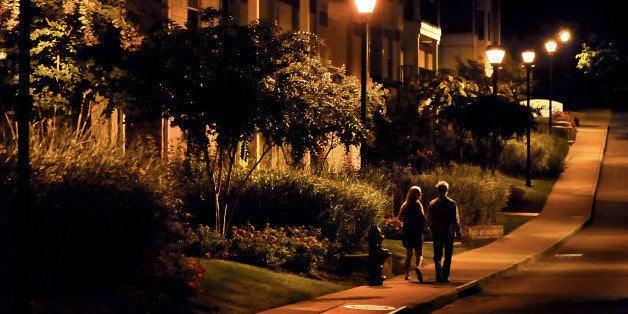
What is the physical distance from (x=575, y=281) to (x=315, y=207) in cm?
534

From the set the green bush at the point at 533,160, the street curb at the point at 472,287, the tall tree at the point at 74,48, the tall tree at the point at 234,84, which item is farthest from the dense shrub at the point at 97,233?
the green bush at the point at 533,160

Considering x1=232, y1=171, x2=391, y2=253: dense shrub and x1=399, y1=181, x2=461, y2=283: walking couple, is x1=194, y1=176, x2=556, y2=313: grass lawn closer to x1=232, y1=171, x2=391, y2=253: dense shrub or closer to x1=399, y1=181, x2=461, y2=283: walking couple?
x1=399, y1=181, x2=461, y2=283: walking couple

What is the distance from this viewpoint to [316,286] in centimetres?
1912

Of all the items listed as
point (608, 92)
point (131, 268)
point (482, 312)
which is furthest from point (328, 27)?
point (608, 92)

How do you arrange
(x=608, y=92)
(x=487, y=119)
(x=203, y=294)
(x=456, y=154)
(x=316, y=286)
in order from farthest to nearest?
(x=608, y=92), (x=456, y=154), (x=487, y=119), (x=316, y=286), (x=203, y=294)

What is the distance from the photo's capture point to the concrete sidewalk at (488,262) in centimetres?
1700

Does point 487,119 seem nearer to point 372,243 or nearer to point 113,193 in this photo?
point 372,243

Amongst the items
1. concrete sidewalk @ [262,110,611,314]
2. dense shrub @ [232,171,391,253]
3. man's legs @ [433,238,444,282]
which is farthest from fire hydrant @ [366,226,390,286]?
dense shrub @ [232,171,391,253]

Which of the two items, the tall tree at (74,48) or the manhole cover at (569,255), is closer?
the tall tree at (74,48)

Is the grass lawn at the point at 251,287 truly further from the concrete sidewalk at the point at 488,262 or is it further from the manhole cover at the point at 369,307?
the manhole cover at the point at 369,307

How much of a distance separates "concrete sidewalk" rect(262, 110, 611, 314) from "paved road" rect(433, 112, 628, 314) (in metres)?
0.26

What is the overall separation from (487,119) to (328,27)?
6430 millimetres

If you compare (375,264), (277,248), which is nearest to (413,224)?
(375,264)

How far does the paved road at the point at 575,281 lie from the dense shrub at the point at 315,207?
10.2ft
